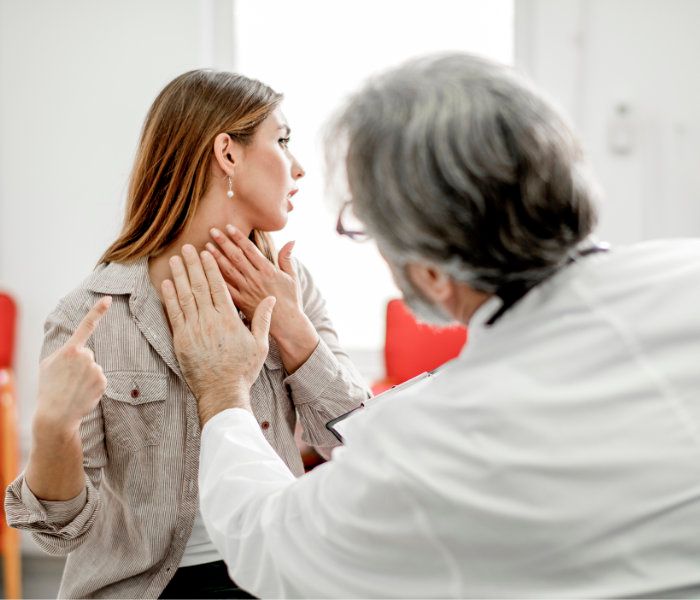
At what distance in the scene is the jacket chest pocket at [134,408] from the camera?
4.04 feet

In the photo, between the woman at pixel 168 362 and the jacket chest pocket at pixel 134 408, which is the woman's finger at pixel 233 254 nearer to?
the woman at pixel 168 362

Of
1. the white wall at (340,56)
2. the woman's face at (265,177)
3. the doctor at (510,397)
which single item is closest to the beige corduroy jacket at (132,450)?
the woman's face at (265,177)

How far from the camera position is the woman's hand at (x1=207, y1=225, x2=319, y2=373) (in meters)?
1.32

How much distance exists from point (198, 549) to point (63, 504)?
25 cm

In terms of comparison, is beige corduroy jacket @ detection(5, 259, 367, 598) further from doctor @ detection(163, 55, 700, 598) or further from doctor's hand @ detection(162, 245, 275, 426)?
doctor @ detection(163, 55, 700, 598)

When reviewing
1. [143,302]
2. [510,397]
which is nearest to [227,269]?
[143,302]

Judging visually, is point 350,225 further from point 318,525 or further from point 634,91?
point 634,91

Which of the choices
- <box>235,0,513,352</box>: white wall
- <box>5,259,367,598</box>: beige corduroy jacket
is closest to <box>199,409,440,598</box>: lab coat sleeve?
<box>5,259,367,598</box>: beige corduroy jacket

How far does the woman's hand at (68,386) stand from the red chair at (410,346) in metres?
1.79

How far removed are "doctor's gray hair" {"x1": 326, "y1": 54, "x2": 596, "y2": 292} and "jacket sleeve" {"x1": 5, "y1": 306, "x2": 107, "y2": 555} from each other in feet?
2.00

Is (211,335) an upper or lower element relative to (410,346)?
upper

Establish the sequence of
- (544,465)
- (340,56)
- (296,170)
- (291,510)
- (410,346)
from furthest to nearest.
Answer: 1. (340,56)
2. (410,346)
3. (296,170)
4. (291,510)
5. (544,465)

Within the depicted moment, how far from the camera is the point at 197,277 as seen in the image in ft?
4.10

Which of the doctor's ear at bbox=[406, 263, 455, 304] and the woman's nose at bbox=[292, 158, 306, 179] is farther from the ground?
the woman's nose at bbox=[292, 158, 306, 179]
